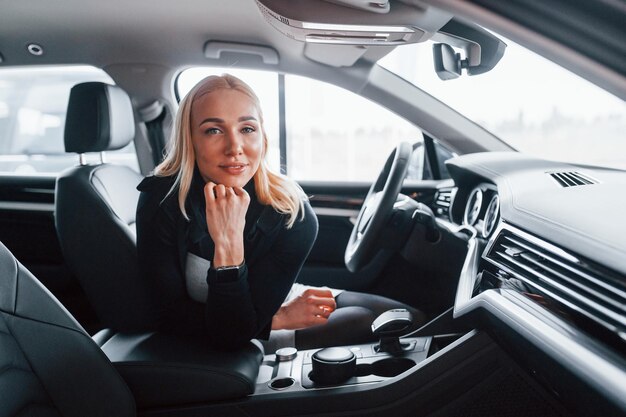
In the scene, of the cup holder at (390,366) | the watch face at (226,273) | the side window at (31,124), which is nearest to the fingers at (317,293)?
the cup holder at (390,366)

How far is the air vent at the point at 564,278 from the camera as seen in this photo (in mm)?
833

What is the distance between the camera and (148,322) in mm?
1617

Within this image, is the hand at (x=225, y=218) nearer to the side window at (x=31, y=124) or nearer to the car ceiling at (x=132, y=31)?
the car ceiling at (x=132, y=31)

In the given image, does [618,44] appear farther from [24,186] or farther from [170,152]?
[24,186]

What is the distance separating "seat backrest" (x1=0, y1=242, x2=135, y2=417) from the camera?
45.4 inches

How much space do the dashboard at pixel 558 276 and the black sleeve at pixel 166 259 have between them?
2.25 ft

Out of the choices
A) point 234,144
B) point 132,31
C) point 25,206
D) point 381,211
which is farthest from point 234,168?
point 25,206

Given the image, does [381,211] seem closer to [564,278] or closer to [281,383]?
[281,383]

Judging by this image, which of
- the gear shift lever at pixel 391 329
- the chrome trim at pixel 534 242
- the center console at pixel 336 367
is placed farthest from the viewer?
the gear shift lever at pixel 391 329

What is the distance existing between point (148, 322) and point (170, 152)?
51 cm

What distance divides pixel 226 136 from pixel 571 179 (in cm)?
86

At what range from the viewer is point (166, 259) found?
56.2 inches

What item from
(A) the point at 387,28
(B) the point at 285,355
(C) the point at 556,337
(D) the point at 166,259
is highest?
(A) the point at 387,28

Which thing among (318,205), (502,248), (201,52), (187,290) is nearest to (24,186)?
(201,52)
